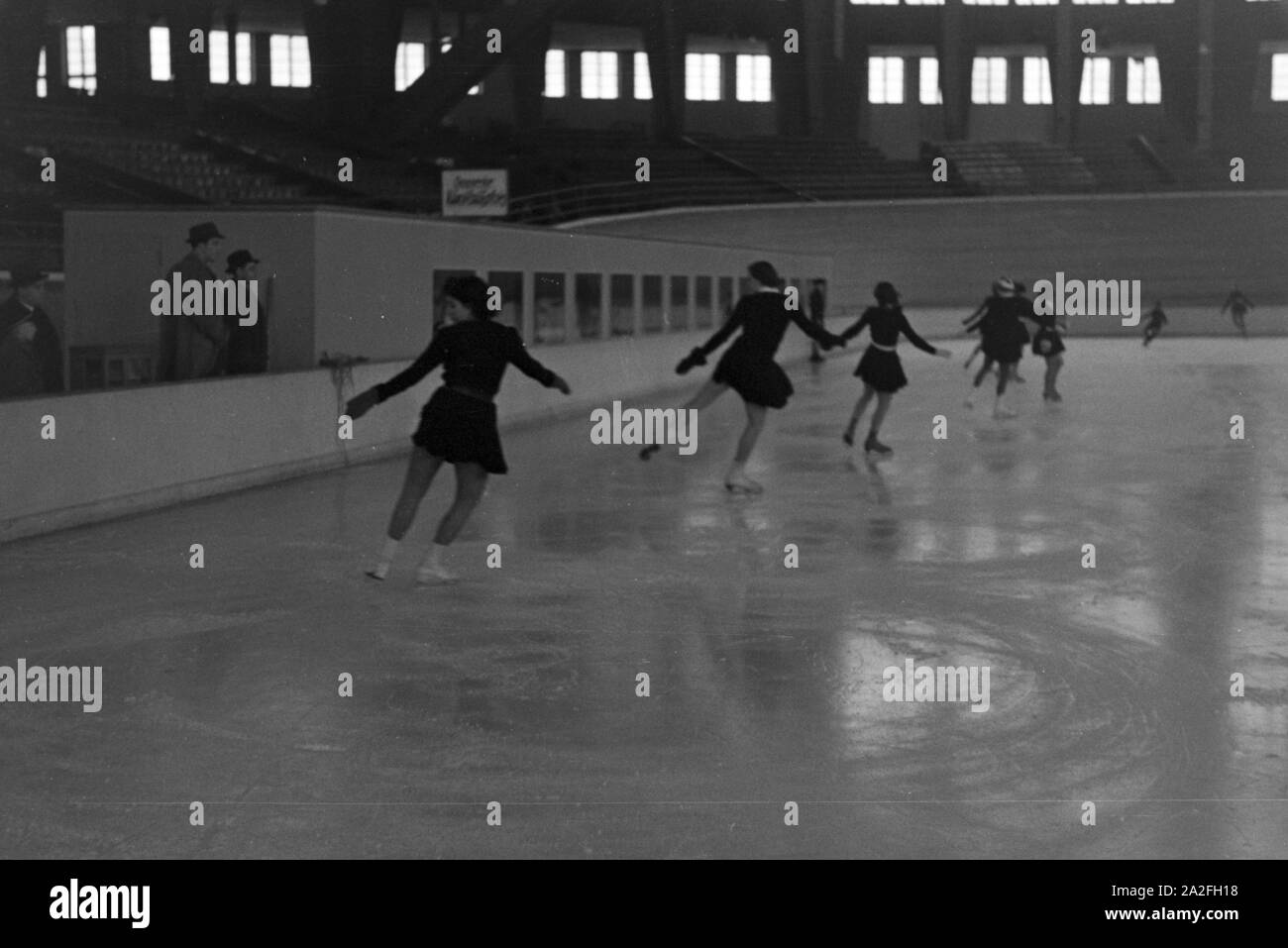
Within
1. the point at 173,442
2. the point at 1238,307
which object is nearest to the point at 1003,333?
the point at 173,442

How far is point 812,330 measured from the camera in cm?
1415

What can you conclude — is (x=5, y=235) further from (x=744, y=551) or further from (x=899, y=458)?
(x=744, y=551)

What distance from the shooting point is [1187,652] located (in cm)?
779

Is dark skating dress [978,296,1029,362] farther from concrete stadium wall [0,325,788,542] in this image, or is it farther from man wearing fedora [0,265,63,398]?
man wearing fedora [0,265,63,398]

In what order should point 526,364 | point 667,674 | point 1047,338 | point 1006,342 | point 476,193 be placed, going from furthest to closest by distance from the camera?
point 476,193
point 1047,338
point 1006,342
point 526,364
point 667,674

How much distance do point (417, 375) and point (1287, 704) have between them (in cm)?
457

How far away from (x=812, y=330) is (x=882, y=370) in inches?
87.5

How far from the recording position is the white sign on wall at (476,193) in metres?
35.9

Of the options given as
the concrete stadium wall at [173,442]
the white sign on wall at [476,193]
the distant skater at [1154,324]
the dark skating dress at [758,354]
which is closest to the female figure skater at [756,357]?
the dark skating dress at [758,354]

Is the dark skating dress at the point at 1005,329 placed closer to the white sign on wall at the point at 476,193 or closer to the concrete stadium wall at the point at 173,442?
the concrete stadium wall at the point at 173,442

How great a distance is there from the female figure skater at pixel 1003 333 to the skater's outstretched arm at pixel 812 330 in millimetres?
6568

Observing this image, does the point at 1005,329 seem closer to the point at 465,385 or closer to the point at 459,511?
the point at 459,511

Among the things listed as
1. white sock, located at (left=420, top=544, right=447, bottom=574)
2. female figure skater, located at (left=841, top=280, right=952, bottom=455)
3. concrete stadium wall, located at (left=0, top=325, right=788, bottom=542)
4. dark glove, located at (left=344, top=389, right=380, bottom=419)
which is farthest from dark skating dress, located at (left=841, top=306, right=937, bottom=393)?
dark glove, located at (left=344, top=389, right=380, bottom=419)

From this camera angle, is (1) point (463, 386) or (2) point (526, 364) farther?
(2) point (526, 364)
